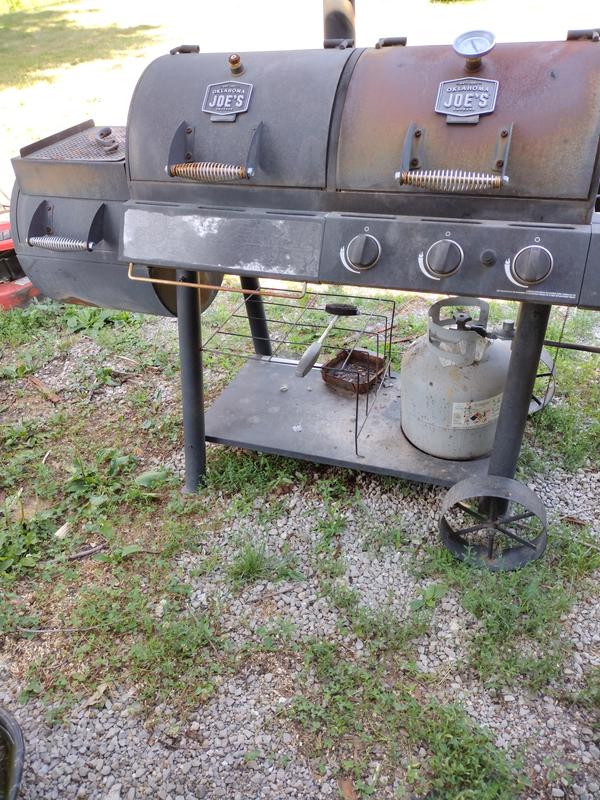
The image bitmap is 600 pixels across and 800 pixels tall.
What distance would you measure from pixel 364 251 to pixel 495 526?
1.18 metres

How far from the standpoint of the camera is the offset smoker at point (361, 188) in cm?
179

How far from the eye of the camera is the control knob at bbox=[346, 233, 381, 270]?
1.92 metres

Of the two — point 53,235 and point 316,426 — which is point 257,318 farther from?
point 53,235

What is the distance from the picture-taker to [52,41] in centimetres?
1159

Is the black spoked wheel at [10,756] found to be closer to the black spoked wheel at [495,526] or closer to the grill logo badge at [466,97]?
the black spoked wheel at [495,526]

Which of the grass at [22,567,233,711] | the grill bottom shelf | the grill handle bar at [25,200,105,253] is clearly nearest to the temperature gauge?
the grill handle bar at [25,200,105,253]

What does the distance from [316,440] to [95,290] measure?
3.78ft

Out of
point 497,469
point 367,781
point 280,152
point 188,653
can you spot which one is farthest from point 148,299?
point 367,781

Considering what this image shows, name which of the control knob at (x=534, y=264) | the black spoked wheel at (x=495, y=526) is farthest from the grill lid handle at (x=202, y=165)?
the black spoked wheel at (x=495, y=526)

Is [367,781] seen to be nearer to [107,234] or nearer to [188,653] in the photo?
[188,653]

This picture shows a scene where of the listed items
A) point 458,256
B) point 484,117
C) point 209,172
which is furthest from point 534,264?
point 209,172

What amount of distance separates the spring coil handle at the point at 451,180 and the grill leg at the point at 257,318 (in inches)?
61.8

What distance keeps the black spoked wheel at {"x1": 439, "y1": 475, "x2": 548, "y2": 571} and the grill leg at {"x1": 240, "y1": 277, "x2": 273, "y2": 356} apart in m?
1.49

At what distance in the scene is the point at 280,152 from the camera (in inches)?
80.0
